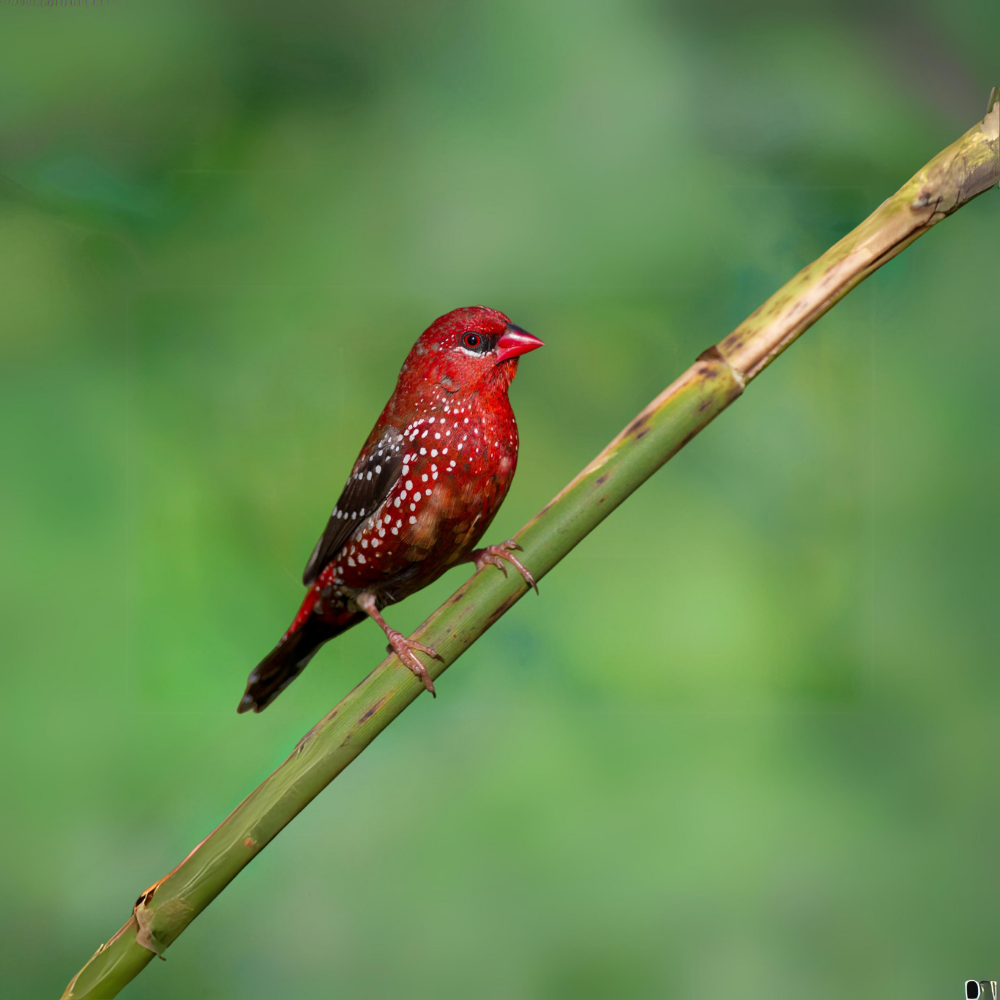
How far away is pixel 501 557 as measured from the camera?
196cm

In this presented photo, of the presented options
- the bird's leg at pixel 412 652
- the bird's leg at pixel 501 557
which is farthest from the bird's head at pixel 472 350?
the bird's leg at pixel 412 652

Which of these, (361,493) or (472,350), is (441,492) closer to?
(361,493)

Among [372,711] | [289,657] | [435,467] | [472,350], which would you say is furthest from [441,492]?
[289,657]

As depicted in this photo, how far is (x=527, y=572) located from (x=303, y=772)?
63 centimetres

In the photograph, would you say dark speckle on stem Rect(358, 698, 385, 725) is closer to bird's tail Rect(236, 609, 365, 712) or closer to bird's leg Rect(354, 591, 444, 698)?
bird's leg Rect(354, 591, 444, 698)

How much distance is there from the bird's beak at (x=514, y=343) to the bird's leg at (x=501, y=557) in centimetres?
45

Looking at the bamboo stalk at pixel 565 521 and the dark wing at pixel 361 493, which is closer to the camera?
the bamboo stalk at pixel 565 521

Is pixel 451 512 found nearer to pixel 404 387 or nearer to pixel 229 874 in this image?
pixel 404 387

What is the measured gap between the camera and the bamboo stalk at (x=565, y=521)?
1571mm

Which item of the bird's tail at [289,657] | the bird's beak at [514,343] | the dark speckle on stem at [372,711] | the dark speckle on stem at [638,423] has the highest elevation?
the bird's beak at [514,343]

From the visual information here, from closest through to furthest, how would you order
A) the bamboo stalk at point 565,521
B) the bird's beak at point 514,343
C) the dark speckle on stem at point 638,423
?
the bamboo stalk at point 565,521, the dark speckle on stem at point 638,423, the bird's beak at point 514,343

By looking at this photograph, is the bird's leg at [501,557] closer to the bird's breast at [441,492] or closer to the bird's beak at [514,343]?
the bird's breast at [441,492]

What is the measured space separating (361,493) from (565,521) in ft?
2.21

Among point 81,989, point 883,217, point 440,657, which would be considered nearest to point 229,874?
point 81,989
